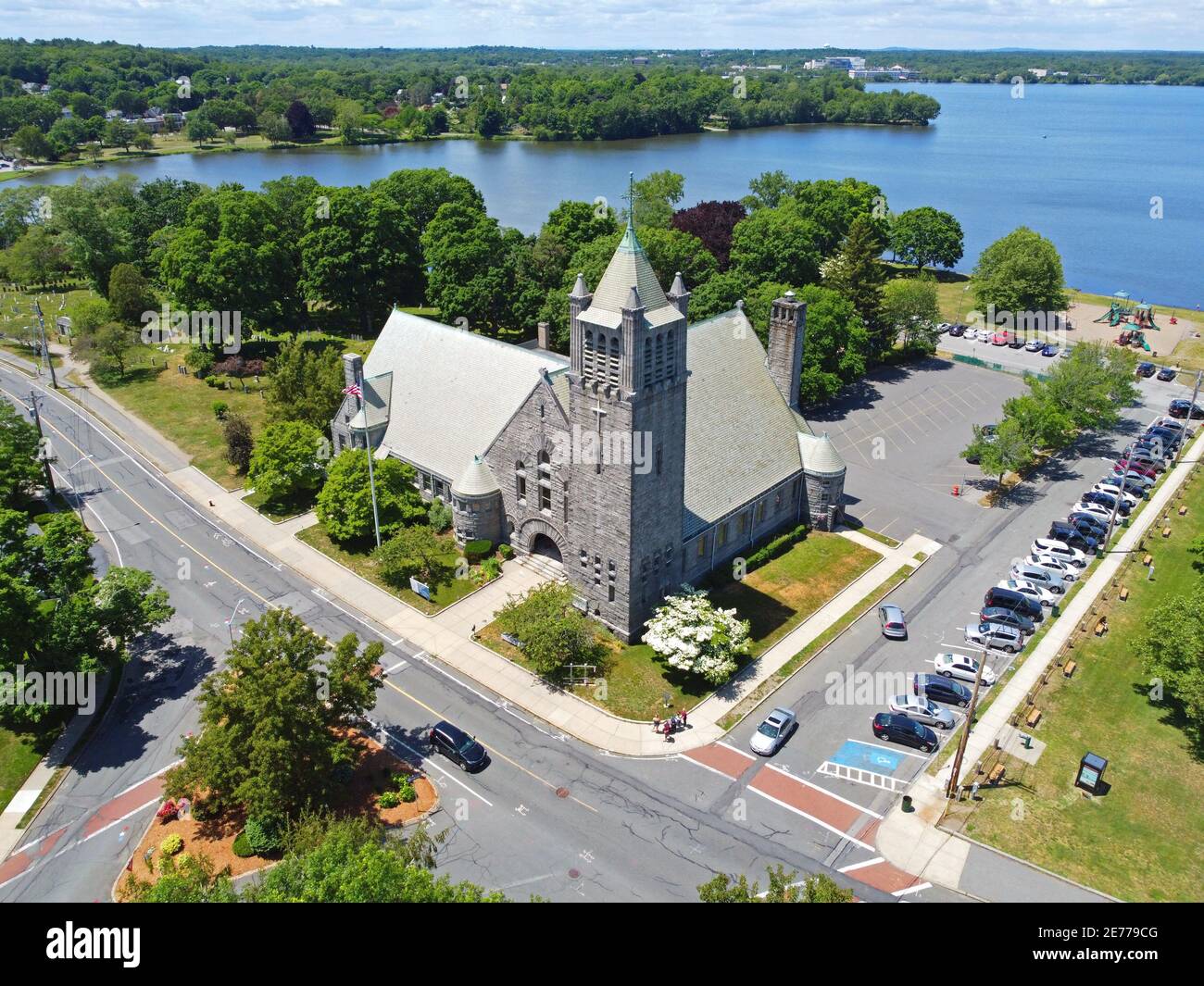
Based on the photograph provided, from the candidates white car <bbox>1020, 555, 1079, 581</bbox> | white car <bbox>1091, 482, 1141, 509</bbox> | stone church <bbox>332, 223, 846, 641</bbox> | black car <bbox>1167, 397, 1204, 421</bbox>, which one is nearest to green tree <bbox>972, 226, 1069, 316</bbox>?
black car <bbox>1167, 397, 1204, 421</bbox>

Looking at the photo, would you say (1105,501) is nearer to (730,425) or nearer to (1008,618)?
(1008,618)

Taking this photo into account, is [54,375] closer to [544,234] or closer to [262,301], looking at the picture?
[262,301]

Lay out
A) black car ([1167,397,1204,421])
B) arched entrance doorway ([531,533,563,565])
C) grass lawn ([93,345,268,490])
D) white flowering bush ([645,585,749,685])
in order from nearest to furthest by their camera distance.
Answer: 1. white flowering bush ([645,585,749,685])
2. arched entrance doorway ([531,533,563,565])
3. grass lawn ([93,345,268,490])
4. black car ([1167,397,1204,421])

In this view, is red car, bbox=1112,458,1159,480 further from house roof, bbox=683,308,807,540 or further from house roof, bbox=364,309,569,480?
house roof, bbox=364,309,569,480

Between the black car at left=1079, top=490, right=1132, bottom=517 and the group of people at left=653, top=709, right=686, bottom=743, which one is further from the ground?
the black car at left=1079, top=490, right=1132, bottom=517

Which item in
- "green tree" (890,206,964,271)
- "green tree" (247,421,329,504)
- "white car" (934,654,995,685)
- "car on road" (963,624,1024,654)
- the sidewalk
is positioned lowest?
the sidewalk

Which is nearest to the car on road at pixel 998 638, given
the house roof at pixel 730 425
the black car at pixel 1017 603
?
the black car at pixel 1017 603

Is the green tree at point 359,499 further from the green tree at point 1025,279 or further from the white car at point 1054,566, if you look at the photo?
the green tree at point 1025,279

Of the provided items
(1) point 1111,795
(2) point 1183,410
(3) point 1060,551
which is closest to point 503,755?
(1) point 1111,795
